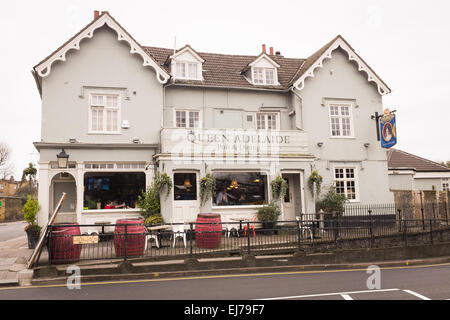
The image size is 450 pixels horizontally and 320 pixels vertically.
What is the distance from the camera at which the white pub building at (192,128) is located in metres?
15.6

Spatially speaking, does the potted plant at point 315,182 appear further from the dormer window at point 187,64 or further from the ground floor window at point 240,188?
the dormer window at point 187,64

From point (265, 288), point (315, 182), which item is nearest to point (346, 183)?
point (315, 182)

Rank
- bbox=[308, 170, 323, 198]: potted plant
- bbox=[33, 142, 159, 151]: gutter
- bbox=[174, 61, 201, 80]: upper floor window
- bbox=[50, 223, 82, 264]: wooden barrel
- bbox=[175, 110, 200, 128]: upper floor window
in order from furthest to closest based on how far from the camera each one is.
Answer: bbox=[174, 61, 201, 80]: upper floor window, bbox=[175, 110, 200, 128]: upper floor window, bbox=[308, 170, 323, 198]: potted plant, bbox=[33, 142, 159, 151]: gutter, bbox=[50, 223, 82, 264]: wooden barrel

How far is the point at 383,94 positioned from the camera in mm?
19875

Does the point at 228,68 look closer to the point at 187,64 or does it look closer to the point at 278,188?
the point at 187,64

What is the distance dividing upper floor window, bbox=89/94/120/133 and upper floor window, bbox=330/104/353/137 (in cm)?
1121

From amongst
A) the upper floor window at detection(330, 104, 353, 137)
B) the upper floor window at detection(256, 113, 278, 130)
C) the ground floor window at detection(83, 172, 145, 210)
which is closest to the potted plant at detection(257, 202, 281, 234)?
the upper floor window at detection(256, 113, 278, 130)

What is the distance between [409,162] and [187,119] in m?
19.5

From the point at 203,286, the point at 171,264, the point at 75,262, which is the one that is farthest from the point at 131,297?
the point at 75,262

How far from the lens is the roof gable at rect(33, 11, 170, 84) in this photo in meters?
15.4

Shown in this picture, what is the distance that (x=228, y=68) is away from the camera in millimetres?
19922

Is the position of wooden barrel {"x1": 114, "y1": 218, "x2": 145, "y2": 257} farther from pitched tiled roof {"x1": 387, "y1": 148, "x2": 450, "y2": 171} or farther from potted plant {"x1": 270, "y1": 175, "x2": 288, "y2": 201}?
pitched tiled roof {"x1": 387, "y1": 148, "x2": 450, "y2": 171}

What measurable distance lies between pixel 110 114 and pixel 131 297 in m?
11.2
